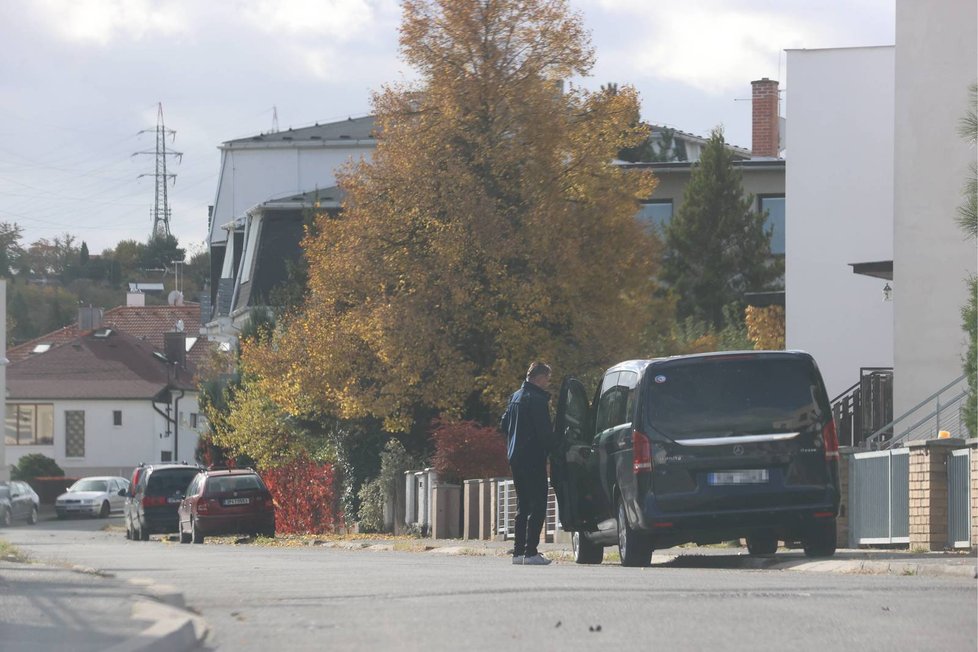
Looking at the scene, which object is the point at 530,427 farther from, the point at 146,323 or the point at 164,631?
the point at 146,323

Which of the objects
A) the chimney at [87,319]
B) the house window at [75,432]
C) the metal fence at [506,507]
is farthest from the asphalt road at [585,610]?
the chimney at [87,319]

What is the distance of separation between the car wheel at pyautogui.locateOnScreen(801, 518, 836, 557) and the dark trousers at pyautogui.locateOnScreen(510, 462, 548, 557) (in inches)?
98.8

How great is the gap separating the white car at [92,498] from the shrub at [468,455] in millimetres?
35916

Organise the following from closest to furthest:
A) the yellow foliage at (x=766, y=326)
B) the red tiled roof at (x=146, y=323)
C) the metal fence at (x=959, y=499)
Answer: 1. the metal fence at (x=959, y=499)
2. the yellow foliage at (x=766, y=326)
3. the red tiled roof at (x=146, y=323)

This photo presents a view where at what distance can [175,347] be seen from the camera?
95250 mm

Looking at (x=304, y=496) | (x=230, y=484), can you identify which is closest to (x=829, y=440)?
(x=230, y=484)

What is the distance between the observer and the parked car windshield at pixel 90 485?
66688 millimetres

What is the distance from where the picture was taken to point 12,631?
893cm

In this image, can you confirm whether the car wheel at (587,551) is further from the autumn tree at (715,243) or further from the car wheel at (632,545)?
the autumn tree at (715,243)

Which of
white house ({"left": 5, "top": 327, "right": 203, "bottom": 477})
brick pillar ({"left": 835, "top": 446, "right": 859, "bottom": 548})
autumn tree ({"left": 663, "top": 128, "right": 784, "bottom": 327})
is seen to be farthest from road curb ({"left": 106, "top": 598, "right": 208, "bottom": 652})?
white house ({"left": 5, "top": 327, "right": 203, "bottom": 477})

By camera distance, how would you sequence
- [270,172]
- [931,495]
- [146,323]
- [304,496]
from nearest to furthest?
1. [931,495]
2. [304,496]
3. [270,172]
4. [146,323]

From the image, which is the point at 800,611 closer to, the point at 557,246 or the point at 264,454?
the point at 557,246

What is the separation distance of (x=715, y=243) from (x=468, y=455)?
57.3 feet

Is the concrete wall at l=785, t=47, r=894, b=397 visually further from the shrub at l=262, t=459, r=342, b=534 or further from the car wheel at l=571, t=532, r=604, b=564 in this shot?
the car wheel at l=571, t=532, r=604, b=564
